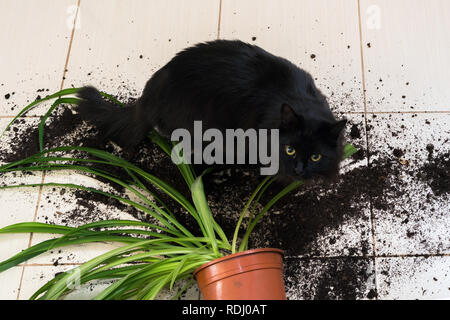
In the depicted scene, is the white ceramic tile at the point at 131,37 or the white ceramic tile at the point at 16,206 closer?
the white ceramic tile at the point at 16,206

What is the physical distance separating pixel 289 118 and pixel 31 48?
1.46 metres

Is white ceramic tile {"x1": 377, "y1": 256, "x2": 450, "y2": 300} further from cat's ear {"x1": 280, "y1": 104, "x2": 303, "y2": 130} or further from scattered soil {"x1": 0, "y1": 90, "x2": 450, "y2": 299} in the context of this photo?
cat's ear {"x1": 280, "y1": 104, "x2": 303, "y2": 130}

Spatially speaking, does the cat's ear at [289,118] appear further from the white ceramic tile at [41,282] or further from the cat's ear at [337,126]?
the white ceramic tile at [41,282]

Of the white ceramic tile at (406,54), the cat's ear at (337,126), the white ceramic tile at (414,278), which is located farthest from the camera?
the white ceramic tile at (406,54)

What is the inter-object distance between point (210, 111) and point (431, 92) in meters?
1.02

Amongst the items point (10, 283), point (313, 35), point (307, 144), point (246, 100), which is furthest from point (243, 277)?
point (313, 35)

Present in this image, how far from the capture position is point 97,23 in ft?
6.71

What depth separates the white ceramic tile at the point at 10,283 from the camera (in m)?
1.59

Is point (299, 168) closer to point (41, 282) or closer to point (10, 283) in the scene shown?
point (41, 282)

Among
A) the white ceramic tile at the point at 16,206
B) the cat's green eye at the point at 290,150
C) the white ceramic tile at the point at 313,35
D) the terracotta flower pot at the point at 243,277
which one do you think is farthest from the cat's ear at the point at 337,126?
the white ceramic tile at the point at 16,206

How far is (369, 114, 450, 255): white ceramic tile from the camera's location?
157 centimetres

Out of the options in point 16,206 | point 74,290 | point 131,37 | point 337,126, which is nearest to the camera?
point 337,126

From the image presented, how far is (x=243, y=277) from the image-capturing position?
1241mm

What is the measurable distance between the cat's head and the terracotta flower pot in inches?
11.5
